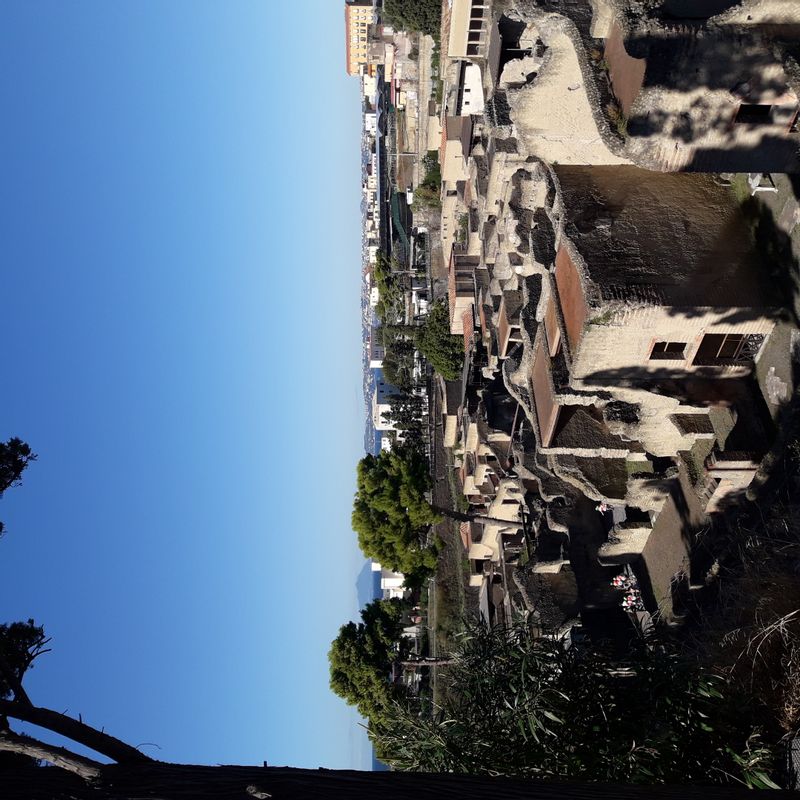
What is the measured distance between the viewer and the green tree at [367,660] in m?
37.7

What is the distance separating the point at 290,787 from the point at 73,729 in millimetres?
2430

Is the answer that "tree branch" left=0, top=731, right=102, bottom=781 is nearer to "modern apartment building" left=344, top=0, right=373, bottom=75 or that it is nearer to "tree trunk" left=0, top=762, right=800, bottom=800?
"tree trunk" left=0, top=762, right=800, bottom=800

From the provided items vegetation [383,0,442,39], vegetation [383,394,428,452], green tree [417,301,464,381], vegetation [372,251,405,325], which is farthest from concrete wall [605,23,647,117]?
vegetation [372,251,405,325]

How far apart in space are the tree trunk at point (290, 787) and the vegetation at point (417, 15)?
49485mm

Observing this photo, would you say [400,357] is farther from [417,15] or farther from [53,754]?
[53,754]

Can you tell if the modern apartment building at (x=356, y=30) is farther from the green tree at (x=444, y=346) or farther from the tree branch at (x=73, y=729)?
the tree branch at (x=73, y=729)

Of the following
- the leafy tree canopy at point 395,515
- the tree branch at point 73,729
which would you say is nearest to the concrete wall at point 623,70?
the tree branch at point 73,729

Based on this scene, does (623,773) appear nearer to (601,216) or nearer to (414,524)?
(601,216)

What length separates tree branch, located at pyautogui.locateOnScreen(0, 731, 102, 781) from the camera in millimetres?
6594

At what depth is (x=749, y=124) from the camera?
42.3ft

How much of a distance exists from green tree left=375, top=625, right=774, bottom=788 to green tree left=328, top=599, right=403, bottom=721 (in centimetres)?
2437

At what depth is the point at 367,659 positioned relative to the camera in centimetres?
3841

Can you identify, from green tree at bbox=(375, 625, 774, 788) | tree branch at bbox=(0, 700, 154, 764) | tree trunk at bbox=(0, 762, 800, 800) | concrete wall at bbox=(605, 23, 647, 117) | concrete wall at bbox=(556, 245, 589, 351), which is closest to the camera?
tree trunk at bbox=(0, 762, 800, 800)

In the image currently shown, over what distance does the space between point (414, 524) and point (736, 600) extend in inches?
1067
